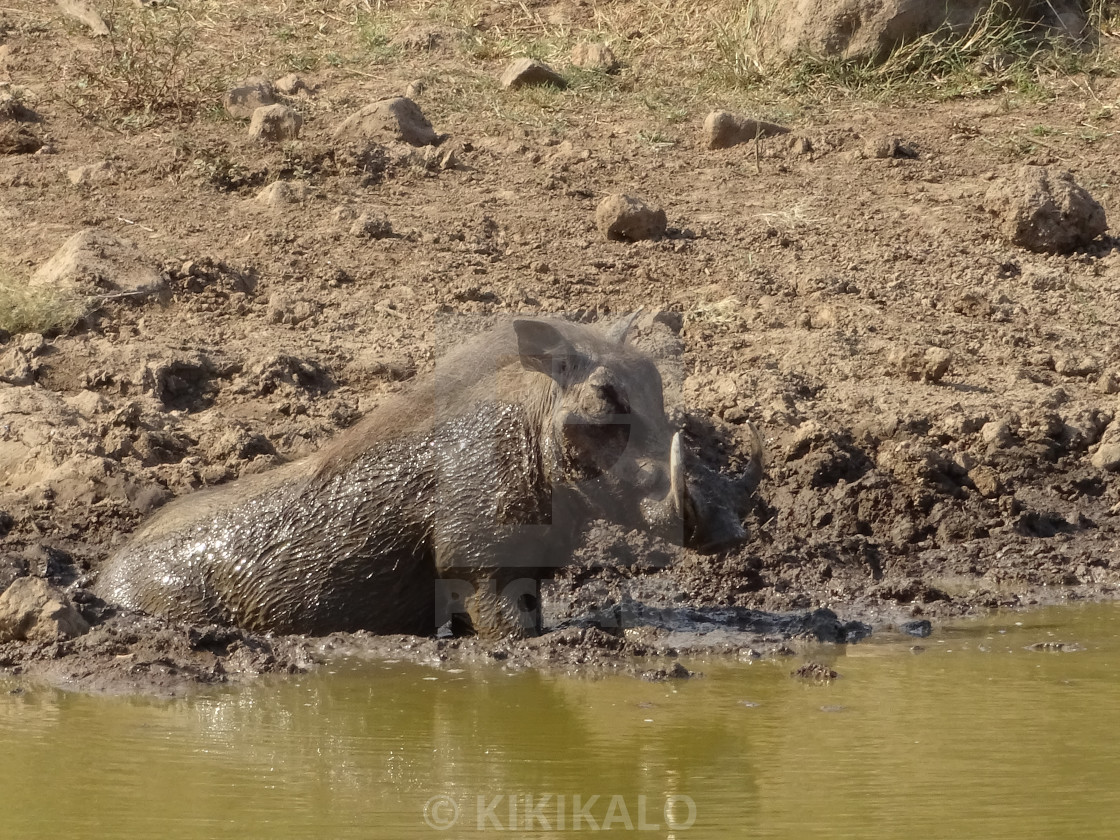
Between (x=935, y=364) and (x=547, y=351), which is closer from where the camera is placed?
(x=547, y=351)

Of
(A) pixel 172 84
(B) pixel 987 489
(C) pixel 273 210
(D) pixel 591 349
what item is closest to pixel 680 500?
(D) pixel 591 349

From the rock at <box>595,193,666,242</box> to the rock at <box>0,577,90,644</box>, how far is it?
3.90 metres

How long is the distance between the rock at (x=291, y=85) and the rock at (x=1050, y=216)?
14.2 feet

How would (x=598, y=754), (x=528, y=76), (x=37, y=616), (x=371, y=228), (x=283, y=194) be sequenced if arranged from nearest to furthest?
(x=598, y=754) → (x=37, y=616) → (x=371, y=228) → (x=283, y=194) → (x=528, y=76)

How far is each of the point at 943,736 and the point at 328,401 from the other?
11.2 feet

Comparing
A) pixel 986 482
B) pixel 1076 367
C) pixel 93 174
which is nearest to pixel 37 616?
pixel 986 482

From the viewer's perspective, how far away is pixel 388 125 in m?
9.30

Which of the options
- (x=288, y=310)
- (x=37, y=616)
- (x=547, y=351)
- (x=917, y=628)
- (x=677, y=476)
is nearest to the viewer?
(x=677, y=476)

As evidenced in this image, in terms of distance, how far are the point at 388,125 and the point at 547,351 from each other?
439 cm

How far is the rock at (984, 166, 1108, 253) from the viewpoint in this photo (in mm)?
8281

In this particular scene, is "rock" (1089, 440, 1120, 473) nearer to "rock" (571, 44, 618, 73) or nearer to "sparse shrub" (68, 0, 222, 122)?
"rock" (571, 44, 618, 73)

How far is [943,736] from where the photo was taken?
4.44 metres

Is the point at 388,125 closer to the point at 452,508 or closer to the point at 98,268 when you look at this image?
the point at 98,268

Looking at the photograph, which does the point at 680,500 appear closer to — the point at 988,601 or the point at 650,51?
the point at 988,601
